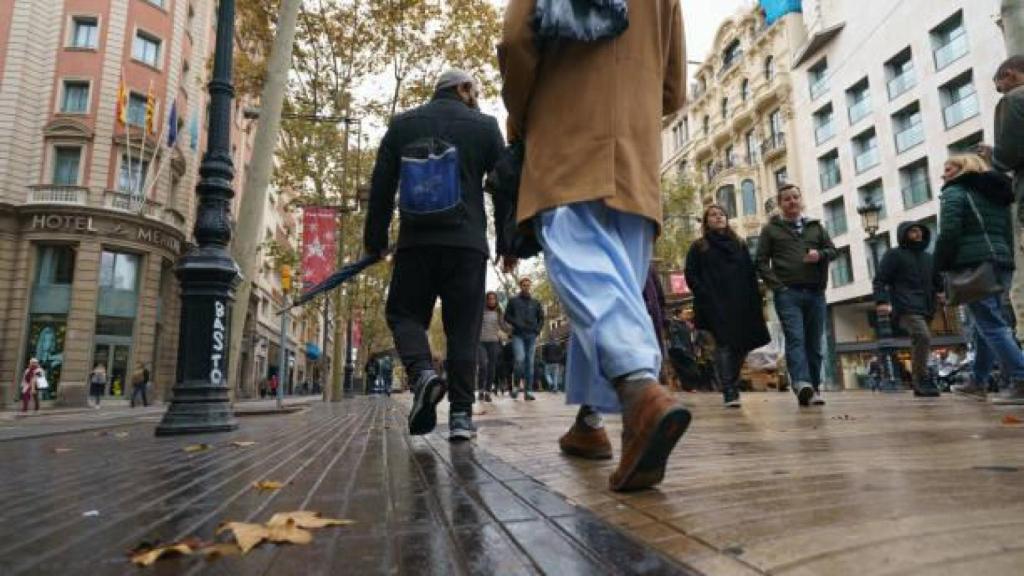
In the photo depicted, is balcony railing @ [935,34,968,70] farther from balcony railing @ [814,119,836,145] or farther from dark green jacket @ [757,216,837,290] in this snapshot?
dark green jacket @ [757,216,837,290]

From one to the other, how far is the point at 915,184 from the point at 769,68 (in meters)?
12.0

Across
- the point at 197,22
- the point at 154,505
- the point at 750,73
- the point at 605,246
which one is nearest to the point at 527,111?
the point at 605,246

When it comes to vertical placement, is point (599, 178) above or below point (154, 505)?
above

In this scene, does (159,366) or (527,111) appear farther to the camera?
(159,366)

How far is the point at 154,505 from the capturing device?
183 cm

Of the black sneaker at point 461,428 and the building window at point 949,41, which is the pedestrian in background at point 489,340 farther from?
the building window at point 949,41

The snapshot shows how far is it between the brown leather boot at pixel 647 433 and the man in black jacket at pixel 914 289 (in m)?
6.90

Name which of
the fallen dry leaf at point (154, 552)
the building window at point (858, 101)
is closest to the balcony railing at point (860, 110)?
the building window at point (858, 101)

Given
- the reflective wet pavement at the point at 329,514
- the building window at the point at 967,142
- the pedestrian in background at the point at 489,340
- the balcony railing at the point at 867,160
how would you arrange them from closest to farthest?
the reflective wet pavement at the point at 329,514 < the pedestrian in background at the point at 489,340 < the building window at the point at 967,142 < the balcony railing at the point at 867,160

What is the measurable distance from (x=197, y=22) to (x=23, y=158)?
9308 mm

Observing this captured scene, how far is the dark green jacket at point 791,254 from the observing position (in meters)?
5.96

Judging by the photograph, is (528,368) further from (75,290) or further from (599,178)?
(75,290)

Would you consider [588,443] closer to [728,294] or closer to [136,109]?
[728,294]

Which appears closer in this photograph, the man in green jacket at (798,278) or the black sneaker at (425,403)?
the black sneaker at (425,403)
